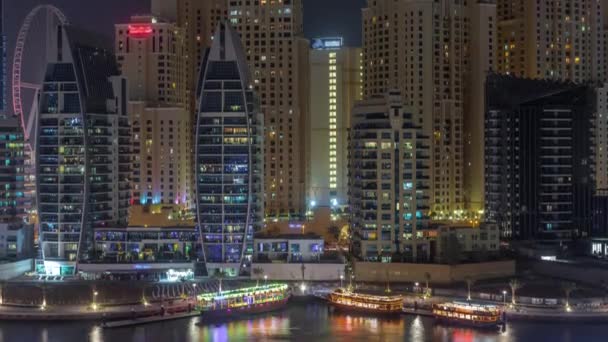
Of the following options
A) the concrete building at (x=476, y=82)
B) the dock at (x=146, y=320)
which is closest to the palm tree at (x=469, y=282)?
the dock at (x=146, y=320)

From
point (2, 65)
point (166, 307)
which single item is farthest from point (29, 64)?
point (166, 307)

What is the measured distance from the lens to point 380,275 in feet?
155

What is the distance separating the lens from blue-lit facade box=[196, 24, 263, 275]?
49.2 m

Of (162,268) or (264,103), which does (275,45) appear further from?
(162,268)

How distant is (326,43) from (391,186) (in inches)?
933

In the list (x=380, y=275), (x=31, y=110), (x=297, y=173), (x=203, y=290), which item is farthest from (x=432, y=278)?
(x=31, y=110)

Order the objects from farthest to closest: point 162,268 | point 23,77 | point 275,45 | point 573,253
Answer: point 275,45
point 23,77
point 573,253
point 162,268

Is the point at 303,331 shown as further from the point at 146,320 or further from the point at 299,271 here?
the point at 299,271

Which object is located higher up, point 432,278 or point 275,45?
point 275,45

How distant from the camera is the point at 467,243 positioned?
165 ft

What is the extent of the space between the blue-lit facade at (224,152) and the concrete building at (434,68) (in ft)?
55.7

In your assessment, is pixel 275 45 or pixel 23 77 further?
pixel 275 45

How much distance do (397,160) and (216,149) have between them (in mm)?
8422

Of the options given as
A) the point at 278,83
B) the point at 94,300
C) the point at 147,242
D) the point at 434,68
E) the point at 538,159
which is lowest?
the point at 94,300
